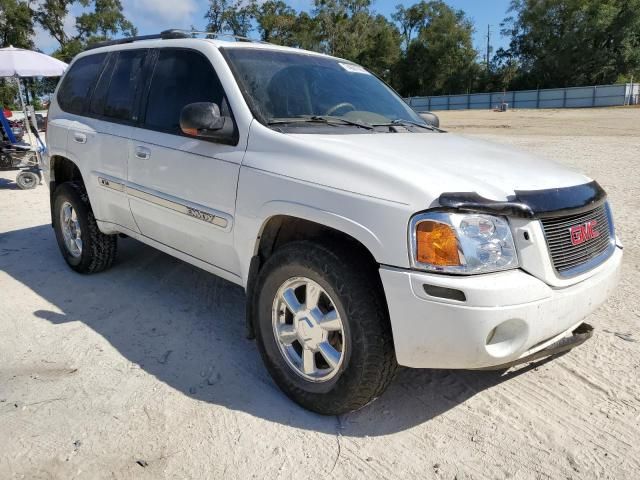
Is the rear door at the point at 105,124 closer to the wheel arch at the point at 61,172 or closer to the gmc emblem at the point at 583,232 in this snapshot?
the wheel arch at the point at 61,172

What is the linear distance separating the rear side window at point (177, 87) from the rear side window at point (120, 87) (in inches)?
10.2

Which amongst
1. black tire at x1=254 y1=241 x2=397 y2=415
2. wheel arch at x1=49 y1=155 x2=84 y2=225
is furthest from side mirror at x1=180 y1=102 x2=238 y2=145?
wheel arch at x1=49 y1=155 x2=84 y2=225

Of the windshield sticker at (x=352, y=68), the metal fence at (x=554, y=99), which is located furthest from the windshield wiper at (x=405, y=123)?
the metal fence at (x=554, y=99)

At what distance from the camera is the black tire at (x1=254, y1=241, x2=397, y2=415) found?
8.05 ft

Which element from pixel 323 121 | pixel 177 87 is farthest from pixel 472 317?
pixel 177 87

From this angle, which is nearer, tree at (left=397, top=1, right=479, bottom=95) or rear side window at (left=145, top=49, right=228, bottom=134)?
rear side window at (left=145, top=49, right=228, bottom=134)

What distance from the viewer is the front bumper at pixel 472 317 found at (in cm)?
224

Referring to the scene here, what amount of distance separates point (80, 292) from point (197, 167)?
192cm

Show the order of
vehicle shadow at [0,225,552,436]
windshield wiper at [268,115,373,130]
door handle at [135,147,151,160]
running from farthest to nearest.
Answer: door handle at [135,147,151,160] < windshield wiper at [268,115,373,130] < vehicle shadow at [0,225,552,436]

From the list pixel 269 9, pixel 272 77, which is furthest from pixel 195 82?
pixel 269 9

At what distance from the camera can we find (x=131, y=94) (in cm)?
Result: 401

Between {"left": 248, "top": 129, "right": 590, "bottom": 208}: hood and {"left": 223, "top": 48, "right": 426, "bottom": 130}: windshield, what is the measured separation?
31cm

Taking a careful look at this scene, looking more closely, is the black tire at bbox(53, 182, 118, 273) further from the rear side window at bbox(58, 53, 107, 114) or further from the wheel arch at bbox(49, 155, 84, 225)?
the rear side window at bbox(58, 53, 107, 114)

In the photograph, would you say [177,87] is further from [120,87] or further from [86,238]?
[86,238]
